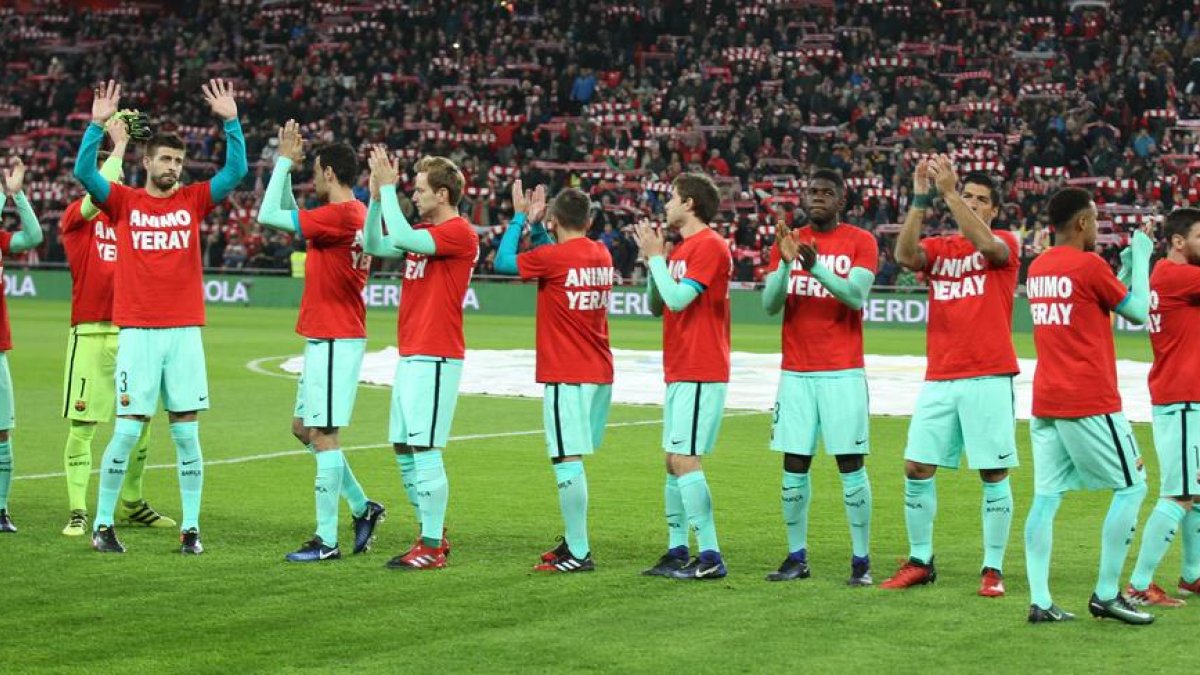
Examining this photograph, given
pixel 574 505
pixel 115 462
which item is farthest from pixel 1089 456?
pixel 115 462

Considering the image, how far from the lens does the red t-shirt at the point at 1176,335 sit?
878 centimetres

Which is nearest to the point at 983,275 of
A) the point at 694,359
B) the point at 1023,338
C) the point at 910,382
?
the point at 694,359

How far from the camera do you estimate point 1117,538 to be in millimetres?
8109

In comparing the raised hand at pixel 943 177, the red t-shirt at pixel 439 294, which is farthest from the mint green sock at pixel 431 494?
the raised hand at pixel 943 177

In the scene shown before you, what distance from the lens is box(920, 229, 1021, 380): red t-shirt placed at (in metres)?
8.96

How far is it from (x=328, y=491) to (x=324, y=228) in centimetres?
161

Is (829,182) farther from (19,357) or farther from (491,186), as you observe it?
(491,186)

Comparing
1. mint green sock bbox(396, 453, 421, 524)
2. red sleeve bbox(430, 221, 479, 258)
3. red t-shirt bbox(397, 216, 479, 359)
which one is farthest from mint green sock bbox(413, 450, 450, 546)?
red sleeve bbox(430, 221, 479, 258)

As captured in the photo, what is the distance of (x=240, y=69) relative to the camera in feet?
172

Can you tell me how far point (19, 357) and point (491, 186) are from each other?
1917cm

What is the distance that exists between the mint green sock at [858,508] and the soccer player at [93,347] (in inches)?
189

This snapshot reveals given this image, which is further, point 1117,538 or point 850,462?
point 850,462

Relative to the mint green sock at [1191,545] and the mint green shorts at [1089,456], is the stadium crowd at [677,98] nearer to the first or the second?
the mint green sock at [1191,545]

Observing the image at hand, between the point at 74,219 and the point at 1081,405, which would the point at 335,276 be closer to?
the point at 74,219
